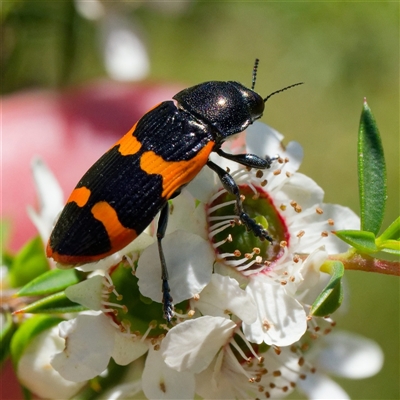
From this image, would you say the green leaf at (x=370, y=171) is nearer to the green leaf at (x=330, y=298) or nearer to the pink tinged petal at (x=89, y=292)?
the green leaf at (x=330, y=298)

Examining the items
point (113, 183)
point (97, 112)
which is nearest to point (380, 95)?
point (97, 112)

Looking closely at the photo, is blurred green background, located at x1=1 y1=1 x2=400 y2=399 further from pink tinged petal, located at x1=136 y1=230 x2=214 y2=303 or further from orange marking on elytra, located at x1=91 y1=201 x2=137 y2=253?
pink tinged petal, located at x1=136 y1=230 x2=214 y2=303

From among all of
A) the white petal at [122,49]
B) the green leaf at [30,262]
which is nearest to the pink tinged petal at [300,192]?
the green leaf at [30,262]

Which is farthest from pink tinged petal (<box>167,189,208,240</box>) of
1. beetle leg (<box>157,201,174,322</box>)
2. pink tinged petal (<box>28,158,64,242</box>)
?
pink tinged petal (<box>28,158,64,242</box>)

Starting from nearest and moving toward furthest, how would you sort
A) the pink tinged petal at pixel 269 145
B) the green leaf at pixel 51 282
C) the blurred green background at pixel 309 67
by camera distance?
the green leaf at pixel 51 282, the pink tinged petal at pixel 269 145, the blurred green background at pixel 309 67

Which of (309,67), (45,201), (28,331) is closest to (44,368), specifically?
(28,331)

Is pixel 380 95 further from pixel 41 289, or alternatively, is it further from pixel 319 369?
pixel 41 289

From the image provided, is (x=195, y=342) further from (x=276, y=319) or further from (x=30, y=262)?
(x=30, y=262)
